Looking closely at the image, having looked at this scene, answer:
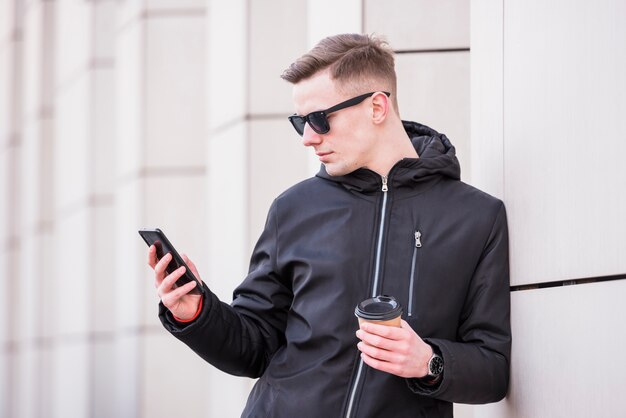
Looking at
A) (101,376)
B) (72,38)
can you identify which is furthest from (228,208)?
(72,38)

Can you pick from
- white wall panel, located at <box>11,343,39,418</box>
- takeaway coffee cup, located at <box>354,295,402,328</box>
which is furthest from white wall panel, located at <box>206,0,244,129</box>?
white wall panel, located at <box>11,343,39,418</box>

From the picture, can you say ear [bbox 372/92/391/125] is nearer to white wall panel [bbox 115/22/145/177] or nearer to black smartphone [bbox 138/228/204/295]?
black smartphone [bbox 138/228/204/295]

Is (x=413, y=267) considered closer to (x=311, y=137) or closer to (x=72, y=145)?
(x=311, y=137)

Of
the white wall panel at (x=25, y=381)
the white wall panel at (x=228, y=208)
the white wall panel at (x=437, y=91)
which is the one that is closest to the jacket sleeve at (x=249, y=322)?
the white wall panel at (x=437, y=91)

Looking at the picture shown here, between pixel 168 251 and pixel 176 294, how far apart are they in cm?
13

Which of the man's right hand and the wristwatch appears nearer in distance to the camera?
the wristwatch

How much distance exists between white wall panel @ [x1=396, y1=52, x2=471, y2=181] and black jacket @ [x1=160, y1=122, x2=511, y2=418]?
1525 millimetres

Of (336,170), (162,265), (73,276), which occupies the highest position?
(336,170)

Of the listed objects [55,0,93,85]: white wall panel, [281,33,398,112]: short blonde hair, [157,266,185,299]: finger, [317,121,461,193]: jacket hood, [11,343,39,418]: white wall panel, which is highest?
[55,0,93,85]: white wall panel

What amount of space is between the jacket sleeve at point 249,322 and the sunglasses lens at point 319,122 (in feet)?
1.04

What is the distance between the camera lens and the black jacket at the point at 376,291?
254cm

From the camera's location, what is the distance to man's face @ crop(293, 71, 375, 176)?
9.06 feet

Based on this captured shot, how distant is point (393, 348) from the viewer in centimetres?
227

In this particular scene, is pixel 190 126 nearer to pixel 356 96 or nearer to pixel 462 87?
pixel 462 87
